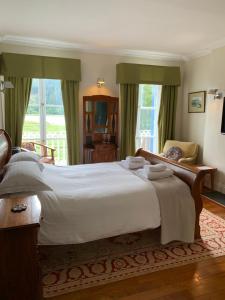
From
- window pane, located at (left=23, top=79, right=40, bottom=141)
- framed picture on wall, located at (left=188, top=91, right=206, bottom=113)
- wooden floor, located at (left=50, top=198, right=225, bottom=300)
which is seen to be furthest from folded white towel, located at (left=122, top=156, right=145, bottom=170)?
framed picture on wall, located at (left=188, top=91, right=206, bottom=113)

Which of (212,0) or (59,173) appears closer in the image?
(212,0)

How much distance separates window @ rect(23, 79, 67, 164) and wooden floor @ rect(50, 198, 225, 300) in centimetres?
338

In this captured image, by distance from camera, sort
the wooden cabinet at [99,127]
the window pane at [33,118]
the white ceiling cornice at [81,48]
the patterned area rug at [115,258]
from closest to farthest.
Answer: the patterned area rug at [115,258] → the white ceiling cornice at [81,48] → the window pane at [33,118] → the wooden cabinet at [99,127]

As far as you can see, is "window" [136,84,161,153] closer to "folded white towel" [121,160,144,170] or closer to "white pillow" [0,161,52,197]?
"folded white towel" [121,160,144,170]

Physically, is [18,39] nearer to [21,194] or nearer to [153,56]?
[153,56]

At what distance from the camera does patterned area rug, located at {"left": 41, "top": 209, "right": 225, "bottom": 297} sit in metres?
2.14

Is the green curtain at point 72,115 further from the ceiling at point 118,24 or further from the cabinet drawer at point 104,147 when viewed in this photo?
the ceiling at point 118,24

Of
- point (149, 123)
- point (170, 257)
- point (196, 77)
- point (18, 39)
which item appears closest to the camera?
point (170, 257)

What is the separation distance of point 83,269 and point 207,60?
444cm

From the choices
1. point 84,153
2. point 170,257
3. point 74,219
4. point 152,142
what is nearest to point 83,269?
point 74,219

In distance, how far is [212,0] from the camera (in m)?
2.69

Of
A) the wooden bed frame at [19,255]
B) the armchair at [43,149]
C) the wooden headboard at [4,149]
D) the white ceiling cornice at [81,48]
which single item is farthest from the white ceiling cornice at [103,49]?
the wooden bed frame at [19,255]

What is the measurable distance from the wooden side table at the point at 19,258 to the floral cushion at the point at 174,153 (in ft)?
12.4

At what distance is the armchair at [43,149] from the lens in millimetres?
4456
